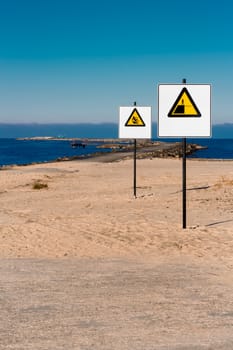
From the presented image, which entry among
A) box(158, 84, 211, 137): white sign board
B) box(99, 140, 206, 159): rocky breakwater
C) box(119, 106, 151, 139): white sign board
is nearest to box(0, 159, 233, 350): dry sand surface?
box(158, 84, 211, 137): white sign board

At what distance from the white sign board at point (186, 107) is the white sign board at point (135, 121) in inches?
253

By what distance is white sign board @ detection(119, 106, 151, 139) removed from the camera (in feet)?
58.2

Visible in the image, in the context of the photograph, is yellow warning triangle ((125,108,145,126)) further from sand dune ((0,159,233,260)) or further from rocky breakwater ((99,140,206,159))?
rocky breakwater ((99,140,206,159))

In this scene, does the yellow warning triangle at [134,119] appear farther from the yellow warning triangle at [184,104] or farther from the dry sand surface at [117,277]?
the yellow warning triangle at [184,104]

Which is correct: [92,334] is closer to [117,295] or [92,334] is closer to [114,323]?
[114,323]

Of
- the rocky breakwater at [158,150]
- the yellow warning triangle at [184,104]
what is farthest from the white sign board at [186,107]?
the rocky breakwater at [158,150]

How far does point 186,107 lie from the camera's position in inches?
443

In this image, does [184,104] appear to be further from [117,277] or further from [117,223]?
[117,277]

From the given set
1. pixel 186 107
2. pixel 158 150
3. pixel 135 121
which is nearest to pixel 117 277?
pixel 186 107

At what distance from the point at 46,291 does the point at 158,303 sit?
1598 millimetres

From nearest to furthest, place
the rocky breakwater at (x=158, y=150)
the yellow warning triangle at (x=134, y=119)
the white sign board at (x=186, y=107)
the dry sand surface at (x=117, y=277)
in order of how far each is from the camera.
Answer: the dry sand surface at (x=117, y=277)
the white sign board at (x=186, y=107)
the yellow warning triangle at (x=134, y=119)
the rocky breakwater at (x=158, y=150)

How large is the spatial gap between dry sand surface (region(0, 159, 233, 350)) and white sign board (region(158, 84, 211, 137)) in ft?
7.41

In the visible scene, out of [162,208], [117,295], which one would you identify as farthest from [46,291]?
[162,208]

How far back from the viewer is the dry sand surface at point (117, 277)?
18.0 ft
